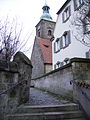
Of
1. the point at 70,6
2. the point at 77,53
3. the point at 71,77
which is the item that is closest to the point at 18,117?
the point at 71,77

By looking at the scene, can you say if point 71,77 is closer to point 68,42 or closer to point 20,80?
point 20,80

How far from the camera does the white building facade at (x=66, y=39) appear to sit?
41.7ft

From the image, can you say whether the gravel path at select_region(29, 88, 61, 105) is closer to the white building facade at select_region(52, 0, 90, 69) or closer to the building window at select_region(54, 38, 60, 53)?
the white building facade at select_region(52, 0, 90, 69)

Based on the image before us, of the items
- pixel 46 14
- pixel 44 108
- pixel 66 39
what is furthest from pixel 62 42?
pixel 46 14

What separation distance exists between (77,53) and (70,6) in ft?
16.5

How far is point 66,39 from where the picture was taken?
15219 millimetres

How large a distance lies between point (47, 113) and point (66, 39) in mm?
11619

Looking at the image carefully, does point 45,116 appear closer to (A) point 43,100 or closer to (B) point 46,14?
(A) point 43,100

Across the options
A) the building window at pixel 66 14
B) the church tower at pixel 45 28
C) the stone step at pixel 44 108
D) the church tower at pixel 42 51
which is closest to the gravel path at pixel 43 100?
the stone step at pixel 44 108

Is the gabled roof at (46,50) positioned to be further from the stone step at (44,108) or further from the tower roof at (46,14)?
the stone step at (44,108)

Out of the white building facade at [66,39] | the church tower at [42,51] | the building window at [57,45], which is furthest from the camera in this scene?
the church tower at [42,51]

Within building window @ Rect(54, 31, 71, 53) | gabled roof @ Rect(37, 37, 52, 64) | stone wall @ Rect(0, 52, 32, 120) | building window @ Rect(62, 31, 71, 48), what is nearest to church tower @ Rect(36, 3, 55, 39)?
gabled roof @ Rect(37, 37, 52, 64)

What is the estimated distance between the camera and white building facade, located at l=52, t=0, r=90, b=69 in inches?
500

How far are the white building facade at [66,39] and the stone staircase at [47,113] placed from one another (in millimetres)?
7320
